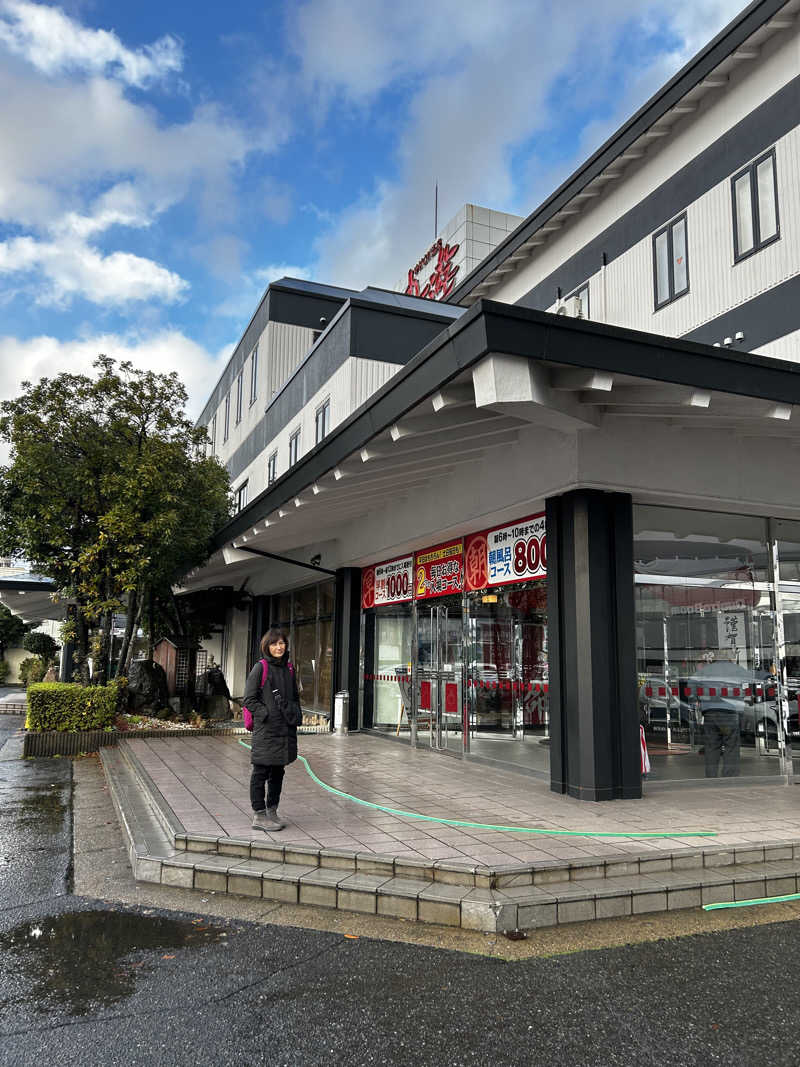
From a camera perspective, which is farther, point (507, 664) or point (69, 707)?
point (69, 707)

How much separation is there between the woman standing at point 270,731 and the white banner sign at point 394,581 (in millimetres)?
6089

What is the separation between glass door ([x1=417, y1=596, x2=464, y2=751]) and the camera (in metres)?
10.8

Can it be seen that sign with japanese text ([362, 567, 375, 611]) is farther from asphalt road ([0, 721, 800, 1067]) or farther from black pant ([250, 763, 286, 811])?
asphalt road ([0, 721, 800, 1067])

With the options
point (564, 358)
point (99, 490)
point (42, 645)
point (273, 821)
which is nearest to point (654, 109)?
point (564, 358)

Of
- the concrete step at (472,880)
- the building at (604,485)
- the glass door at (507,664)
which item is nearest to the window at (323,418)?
the building at (604,485)

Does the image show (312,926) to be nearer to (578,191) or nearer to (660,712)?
(660,712)

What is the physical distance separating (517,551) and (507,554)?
261mm

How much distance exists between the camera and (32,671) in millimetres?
31438

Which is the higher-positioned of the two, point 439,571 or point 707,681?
point 439,571

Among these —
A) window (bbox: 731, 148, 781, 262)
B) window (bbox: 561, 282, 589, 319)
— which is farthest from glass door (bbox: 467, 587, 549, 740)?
window (bbox: 561, 282, 589, 319)

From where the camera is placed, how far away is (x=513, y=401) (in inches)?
212

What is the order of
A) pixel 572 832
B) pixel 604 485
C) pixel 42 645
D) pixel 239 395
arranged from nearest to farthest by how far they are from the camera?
pixel 572 832 < pixel 604 485 < pixel 239 395 < pixel 42 645

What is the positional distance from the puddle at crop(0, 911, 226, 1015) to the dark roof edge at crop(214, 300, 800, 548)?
403 centimetres

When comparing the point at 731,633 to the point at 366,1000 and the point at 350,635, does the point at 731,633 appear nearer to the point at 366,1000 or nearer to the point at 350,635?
the point at 366,1000
